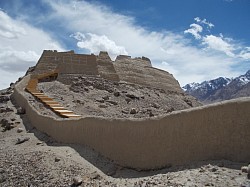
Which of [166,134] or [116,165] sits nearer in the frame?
[166,134]

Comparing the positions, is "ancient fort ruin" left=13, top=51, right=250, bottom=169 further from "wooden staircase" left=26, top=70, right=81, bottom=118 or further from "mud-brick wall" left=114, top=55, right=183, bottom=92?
"mud-brick wall" left=114, top=55, right=183, bottom=92

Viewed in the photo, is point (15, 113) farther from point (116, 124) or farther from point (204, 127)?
point (204, 127)

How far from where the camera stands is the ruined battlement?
72.7 ft

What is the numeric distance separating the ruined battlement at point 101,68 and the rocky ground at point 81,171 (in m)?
11.1

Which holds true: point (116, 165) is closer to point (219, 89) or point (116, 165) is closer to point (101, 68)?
point (101, 68)

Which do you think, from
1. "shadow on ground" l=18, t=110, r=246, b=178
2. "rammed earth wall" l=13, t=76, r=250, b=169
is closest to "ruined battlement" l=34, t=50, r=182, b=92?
"shadow on ground" l=18, t=110, r=246, b=178

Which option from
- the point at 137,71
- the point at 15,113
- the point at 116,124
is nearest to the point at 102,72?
the point at 137,71

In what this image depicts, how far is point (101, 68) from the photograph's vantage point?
23.4m

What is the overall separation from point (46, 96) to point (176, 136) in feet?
38.0

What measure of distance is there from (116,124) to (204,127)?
2.53 m

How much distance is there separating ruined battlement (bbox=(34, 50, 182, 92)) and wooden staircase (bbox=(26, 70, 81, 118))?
663mm

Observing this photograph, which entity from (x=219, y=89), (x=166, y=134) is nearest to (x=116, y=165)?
(x=166, y=134)

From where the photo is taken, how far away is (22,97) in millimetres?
16547

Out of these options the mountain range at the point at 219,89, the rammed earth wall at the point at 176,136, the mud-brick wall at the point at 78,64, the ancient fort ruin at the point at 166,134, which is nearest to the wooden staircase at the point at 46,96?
the ancient fort ruin at the point at 166,134
